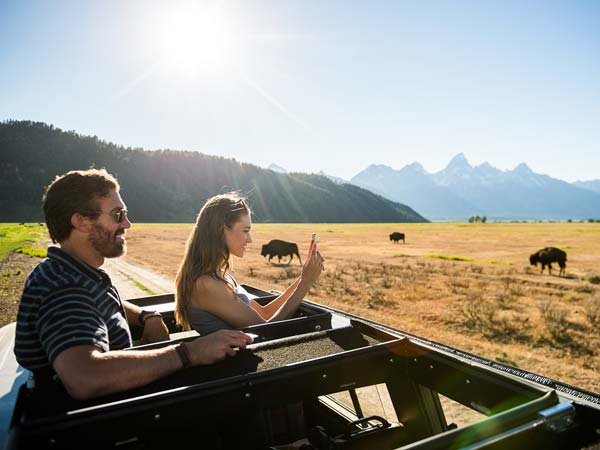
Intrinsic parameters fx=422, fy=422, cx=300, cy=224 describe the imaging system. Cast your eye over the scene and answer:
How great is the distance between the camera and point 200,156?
16225 centimetres

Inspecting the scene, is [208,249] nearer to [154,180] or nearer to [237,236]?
[237,236]

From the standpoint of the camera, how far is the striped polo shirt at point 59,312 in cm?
193

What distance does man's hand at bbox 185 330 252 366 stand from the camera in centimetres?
222

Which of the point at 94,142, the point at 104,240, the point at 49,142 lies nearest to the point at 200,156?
the point at 94,142

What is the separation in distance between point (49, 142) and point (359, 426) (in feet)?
530

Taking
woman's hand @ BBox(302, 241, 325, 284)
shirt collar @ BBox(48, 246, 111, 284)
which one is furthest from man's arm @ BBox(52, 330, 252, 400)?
woman's hand @ BBox(302, 241, 325, 284)

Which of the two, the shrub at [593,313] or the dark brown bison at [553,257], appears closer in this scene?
the shrub at [593,313]

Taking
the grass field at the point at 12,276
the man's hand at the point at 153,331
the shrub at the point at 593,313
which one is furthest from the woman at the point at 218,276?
the shrub at the point at 593,313

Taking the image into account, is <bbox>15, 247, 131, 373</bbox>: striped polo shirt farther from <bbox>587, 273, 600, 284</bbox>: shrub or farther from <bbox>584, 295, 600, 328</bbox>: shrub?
<bbox>587, 273, 600, 284</bbox>: shrub

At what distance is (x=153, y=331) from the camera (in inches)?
125

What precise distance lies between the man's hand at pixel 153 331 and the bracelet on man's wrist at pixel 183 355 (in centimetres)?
112

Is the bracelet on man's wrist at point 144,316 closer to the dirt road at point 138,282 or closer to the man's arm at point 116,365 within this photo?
the man's arm at point 116,365

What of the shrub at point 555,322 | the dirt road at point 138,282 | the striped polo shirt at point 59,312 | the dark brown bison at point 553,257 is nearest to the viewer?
the striped polo shirt at point 59,312

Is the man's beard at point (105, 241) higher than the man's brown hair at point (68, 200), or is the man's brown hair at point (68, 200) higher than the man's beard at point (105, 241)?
the man's brown hair at point (68, 200)
